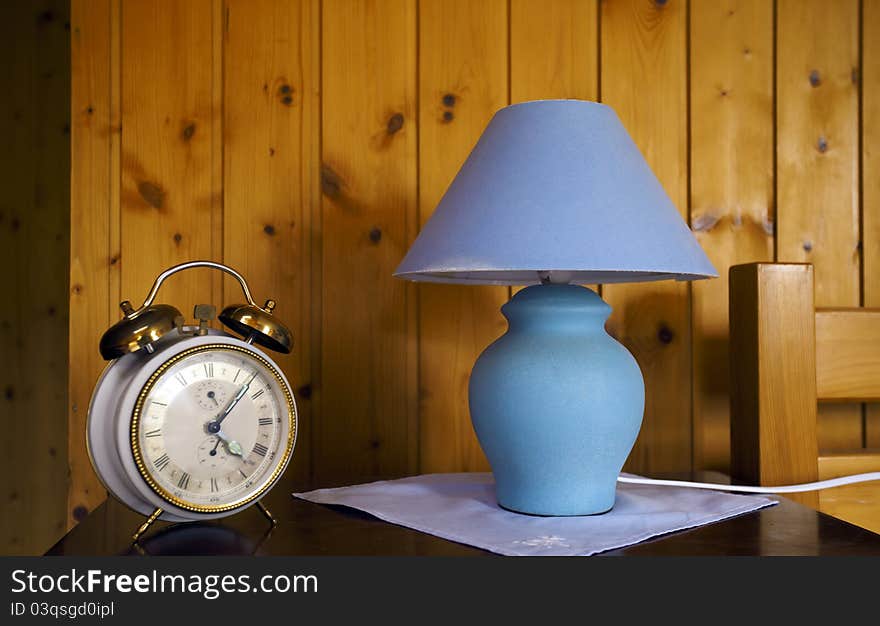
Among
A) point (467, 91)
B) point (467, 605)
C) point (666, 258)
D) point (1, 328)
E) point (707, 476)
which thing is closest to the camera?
point (467, 605)

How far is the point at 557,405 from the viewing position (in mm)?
807

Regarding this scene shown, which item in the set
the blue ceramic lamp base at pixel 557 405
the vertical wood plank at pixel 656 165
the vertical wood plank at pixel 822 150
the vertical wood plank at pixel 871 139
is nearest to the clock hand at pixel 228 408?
the blue ceramic lamp base at pixel 557 405

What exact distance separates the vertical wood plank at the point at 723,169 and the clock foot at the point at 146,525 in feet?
2.68

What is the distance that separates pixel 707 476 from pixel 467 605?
0.60 m

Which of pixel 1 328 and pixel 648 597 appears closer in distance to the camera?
pixel 648 597

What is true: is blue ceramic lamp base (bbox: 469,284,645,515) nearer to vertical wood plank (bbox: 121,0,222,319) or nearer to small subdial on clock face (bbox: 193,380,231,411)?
small subdial on clock face (bbox: 193,380,231,411)

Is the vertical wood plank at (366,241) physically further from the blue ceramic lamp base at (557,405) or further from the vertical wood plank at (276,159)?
the blue ceramic lamp base at (557,405)

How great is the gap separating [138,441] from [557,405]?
0.41 metres

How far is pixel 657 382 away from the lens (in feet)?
4.05

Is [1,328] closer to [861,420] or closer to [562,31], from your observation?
[562,31]

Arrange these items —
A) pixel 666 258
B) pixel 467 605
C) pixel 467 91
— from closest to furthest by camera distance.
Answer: pixel 467 605 → pixel 666 258 → pixel 467 91

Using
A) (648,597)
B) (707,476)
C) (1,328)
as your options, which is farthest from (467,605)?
(1,328)

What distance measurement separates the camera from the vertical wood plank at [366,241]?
1201 mm

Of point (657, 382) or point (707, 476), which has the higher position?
point (657, 382)
